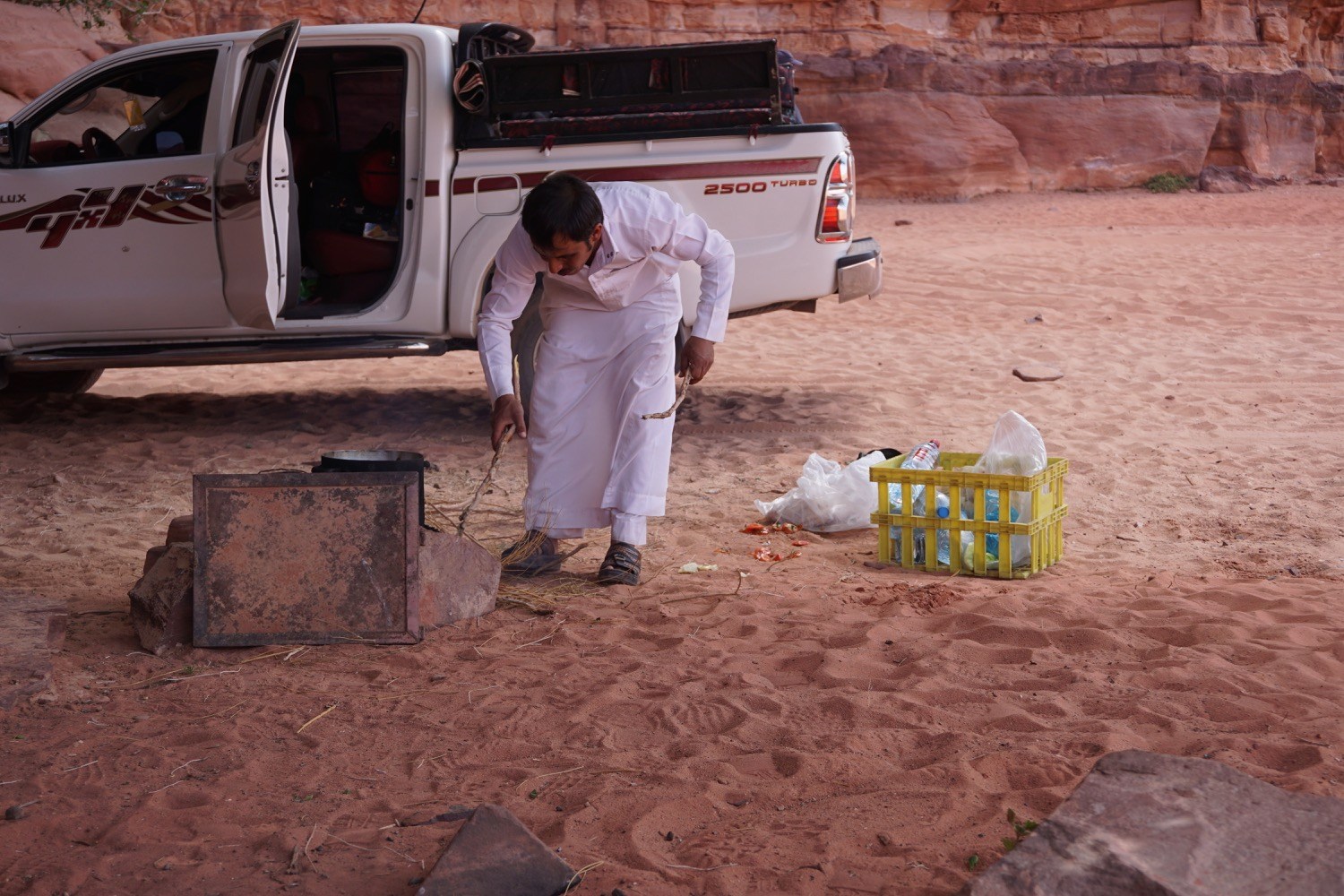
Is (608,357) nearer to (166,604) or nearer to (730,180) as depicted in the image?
(166,604)

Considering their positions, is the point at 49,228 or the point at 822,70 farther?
the point at 822,70

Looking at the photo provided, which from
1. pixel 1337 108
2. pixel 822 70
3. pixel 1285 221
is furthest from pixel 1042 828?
pixel 1337 108

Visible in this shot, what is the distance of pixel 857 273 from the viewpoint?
698cm

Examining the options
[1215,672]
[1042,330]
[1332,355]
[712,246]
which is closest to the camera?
[1215,672]

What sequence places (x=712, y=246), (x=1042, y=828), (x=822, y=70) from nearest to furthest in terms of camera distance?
(x=1042, y=828)
(x=712, y=246)
(x=822, y=70)

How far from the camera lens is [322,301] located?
288 inches

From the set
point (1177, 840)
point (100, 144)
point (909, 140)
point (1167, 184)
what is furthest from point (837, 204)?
point (1167, 184)

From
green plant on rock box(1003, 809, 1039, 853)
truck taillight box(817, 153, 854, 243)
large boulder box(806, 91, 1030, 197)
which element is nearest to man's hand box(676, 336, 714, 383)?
green plant on rock box(1003, 809, 1039, 853)

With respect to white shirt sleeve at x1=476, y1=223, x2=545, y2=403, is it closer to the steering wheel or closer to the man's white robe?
the man's white robe

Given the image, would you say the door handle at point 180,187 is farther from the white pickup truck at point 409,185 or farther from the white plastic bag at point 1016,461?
the white plastic bag at point 1016,461

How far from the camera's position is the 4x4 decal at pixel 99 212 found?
6.68 metres

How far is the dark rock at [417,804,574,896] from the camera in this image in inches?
97.4

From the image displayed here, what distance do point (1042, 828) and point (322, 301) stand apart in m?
5.84

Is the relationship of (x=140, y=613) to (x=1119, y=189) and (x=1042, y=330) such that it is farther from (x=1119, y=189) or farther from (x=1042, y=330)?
(x=1119, y=189)
